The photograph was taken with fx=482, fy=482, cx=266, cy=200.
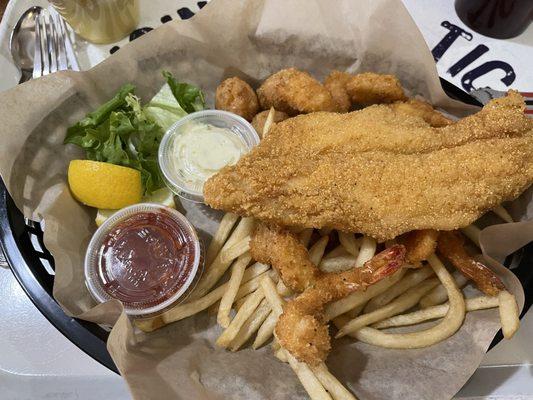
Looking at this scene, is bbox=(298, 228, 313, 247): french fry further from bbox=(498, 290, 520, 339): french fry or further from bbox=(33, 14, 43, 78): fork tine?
bbox=(33, 14, 43, 78): fork tine

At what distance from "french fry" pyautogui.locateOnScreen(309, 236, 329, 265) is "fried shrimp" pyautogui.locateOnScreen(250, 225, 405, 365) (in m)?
0.09

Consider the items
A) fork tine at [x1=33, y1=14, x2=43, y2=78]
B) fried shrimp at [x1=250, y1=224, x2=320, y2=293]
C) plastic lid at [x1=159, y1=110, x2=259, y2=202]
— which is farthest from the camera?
fork tine at [x1=33, y1=14, x2=43, y2=78]

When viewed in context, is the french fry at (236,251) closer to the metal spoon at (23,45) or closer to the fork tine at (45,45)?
the fork tine at (45,45)

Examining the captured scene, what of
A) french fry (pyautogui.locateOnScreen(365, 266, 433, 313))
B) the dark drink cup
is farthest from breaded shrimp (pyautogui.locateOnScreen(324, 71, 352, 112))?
the dark drink cup

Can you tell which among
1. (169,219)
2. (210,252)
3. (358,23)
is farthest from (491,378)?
(358,23)

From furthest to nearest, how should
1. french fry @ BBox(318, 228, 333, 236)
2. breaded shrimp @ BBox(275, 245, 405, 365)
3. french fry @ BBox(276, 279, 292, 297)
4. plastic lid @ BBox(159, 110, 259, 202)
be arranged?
plastic lid @ BBox(159, 110, 259, 202) → french fry @ BBox(318, 228, 333, 236) → french fry @ BBox(276, 279, 292, 297) → breaded shrimp @ BBox(275, 245, 405, 365)

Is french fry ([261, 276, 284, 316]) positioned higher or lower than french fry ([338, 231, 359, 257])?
lower

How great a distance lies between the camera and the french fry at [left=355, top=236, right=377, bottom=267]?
174 centimetres

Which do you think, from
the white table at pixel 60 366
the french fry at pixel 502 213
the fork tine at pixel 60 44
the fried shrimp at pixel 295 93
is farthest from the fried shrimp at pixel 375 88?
the fork tine at pixel 60 44

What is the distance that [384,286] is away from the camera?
1728 mm

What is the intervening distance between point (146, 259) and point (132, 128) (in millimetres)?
588

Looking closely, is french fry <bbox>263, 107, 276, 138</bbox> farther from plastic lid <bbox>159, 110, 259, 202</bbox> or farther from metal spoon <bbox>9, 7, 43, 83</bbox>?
metal spoon <bbox>9, 7, 43, 83</bbox>

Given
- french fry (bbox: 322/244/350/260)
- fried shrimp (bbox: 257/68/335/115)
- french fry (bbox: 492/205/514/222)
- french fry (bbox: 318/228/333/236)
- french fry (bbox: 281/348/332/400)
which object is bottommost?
french fry (bbox: 281/348/332/400)

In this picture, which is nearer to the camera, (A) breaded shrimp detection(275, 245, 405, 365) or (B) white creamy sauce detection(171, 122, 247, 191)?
(A) breaded shrimp detection(275, 245, 405, 365)
